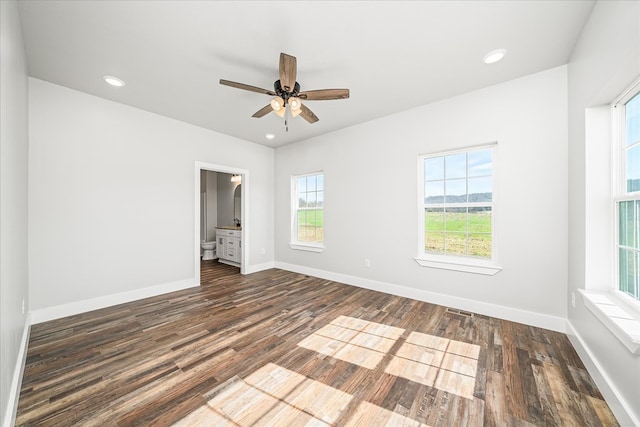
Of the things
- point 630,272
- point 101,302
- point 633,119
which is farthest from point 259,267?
point 633,119

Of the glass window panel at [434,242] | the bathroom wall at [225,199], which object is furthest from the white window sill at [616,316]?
the bathroom wall at [225,199]

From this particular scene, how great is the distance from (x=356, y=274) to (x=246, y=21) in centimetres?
358

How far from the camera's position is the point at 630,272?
166 cm

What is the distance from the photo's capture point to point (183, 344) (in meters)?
2.20

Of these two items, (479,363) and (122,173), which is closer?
(479,363)

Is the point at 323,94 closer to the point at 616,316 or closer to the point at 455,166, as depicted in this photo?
the point at 455,166

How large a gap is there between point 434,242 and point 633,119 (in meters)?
2.07

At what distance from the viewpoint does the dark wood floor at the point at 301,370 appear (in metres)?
1.43

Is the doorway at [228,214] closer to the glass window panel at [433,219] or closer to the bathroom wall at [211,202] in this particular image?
the bathroom wall at [211,202]

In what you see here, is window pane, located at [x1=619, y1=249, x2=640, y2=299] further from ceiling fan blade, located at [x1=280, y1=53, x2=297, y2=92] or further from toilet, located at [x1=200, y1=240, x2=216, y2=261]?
toilet, located at [x1=200, y1=240, x2=216, y2=261]

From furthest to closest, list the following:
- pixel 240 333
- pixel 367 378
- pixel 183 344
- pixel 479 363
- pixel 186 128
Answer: pixel 186 128, pixel 240 333, pixel 183 344, pixel 479 363, pixel 367 378

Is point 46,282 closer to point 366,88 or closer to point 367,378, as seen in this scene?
point 367,378

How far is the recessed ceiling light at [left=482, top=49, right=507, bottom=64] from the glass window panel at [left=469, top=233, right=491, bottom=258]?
75.7 inches

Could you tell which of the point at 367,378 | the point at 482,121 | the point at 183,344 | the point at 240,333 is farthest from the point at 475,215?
the point at 183,344
